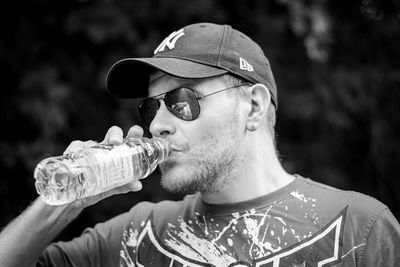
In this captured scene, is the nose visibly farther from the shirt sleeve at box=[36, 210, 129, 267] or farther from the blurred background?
the blurred background

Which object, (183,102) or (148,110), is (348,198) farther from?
(148,110)

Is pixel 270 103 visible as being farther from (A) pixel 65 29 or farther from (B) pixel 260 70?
(A) pixel 65 29

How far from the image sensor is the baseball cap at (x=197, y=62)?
210cm

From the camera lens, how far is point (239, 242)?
6.55ft

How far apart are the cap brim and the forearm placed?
0.56 metres

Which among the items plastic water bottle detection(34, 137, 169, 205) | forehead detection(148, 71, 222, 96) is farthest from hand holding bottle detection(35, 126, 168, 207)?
forehead detection(148, 71, 222, 96)

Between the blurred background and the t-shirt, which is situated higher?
the blurred background

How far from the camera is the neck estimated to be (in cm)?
211

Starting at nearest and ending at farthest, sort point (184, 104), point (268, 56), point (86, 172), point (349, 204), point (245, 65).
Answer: point (86, 172)
point (349, 204)
point (184, 104)
point (245, 65)
point (268, 56)

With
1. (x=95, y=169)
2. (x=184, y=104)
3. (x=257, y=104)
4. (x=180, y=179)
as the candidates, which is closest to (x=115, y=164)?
(x=95, y=169)

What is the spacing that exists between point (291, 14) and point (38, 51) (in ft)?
6.16

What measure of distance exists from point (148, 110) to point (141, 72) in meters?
0.17

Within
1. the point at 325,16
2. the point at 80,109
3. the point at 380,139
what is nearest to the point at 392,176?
the point at 380,139

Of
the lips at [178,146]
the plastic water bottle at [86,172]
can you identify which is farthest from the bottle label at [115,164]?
the lips at [178,146]
